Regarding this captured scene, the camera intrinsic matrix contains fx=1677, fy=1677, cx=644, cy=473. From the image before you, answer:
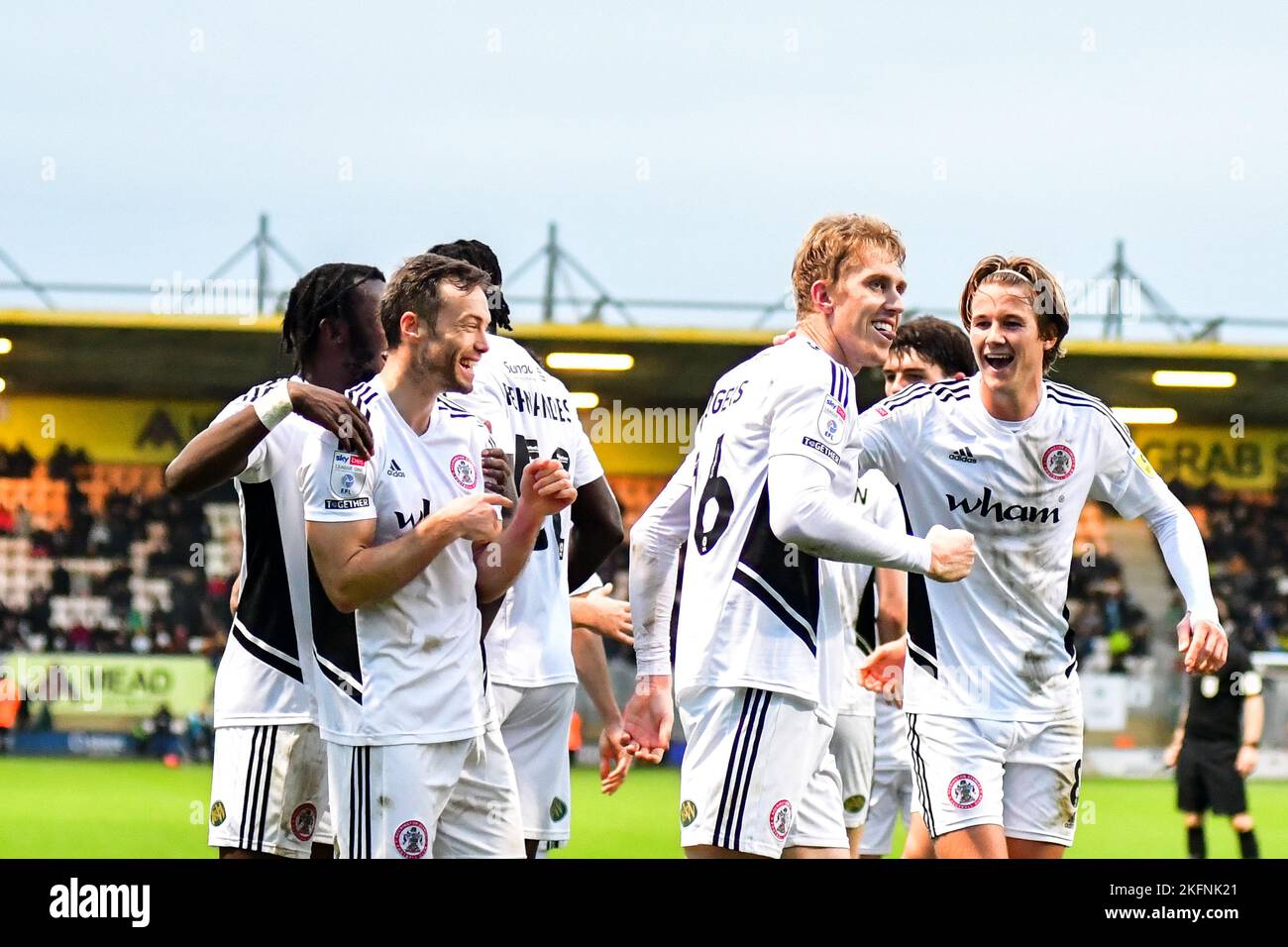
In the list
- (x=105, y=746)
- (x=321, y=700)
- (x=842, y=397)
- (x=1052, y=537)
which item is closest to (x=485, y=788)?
(x=321, y=700)

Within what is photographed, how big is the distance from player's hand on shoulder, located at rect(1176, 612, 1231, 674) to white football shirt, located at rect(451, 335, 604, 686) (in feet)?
6.19

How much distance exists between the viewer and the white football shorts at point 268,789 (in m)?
4.58

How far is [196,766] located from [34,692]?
328 centimetres

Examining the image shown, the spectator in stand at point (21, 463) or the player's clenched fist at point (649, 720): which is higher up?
the spectator in stand at point (21, 463)

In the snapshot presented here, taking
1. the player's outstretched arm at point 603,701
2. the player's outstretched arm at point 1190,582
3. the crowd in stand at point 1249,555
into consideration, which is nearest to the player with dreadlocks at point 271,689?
the player's outstretched arm at point 603,701

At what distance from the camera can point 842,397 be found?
171 inches

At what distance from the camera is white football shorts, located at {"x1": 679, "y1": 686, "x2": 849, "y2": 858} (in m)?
4.29

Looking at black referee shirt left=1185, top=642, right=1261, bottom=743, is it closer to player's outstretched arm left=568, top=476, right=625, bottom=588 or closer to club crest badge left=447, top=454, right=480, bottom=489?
player's outstretched arm left=568, top=476, right=625, bottom=588

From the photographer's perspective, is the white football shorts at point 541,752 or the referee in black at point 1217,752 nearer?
the white football shorts at point 541,752

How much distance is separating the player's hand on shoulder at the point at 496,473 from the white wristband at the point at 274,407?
Answer: 0.52 metres

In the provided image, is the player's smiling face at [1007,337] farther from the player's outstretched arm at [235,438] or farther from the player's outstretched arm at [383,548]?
the player's outstretched arm at [235,438]

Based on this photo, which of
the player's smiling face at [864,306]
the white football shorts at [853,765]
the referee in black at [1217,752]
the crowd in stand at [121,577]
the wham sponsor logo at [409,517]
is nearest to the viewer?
the wham sponsor logo at [409,517]
